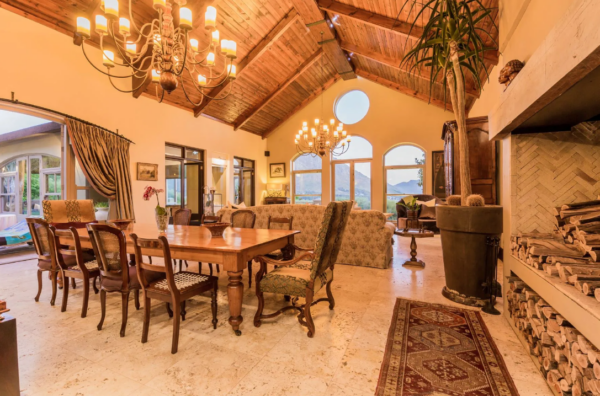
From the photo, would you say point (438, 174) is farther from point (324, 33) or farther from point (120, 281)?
point (120, 281)

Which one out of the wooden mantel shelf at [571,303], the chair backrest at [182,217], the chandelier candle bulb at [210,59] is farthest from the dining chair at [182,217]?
the wooden mantel shelf at [571,303]

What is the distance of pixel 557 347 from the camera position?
53.4 inches

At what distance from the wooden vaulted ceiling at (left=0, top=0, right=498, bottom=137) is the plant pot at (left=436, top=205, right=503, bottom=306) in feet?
5.88

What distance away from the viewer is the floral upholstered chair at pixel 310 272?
194cm

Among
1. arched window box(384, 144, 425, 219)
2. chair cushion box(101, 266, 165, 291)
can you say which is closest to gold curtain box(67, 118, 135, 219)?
chair cushion box(101, 266, 165, 291)

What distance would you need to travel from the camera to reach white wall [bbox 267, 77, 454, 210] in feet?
25.9

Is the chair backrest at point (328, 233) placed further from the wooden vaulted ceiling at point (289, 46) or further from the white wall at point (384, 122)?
the white wall at point (384, 122)

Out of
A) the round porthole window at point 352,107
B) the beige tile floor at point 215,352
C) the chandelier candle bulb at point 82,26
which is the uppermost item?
the round porthole window at point 352,107

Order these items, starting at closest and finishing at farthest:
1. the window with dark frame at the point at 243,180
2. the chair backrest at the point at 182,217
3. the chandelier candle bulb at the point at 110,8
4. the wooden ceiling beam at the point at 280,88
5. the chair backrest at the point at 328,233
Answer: the chair backrest at the point at 328,233, the chandelier candle bulb at the point at 110,8, the chair backrest at the point at 182,217, the wooden ceiling beam at the point at 280,88, the window with dark frame at the point at 243,180

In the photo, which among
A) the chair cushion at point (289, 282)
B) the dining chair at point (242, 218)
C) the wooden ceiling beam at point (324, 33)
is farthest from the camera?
the wooden ceiling beam at point (324, 33)

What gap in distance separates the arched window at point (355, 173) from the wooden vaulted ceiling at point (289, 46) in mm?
2033

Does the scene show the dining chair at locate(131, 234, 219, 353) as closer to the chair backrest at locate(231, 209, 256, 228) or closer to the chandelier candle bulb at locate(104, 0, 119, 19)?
the chair backrest at locate(231, 209, 256, 228)

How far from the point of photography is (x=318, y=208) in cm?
417

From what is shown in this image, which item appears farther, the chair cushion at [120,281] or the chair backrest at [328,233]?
the chair cushion at [120,281]
